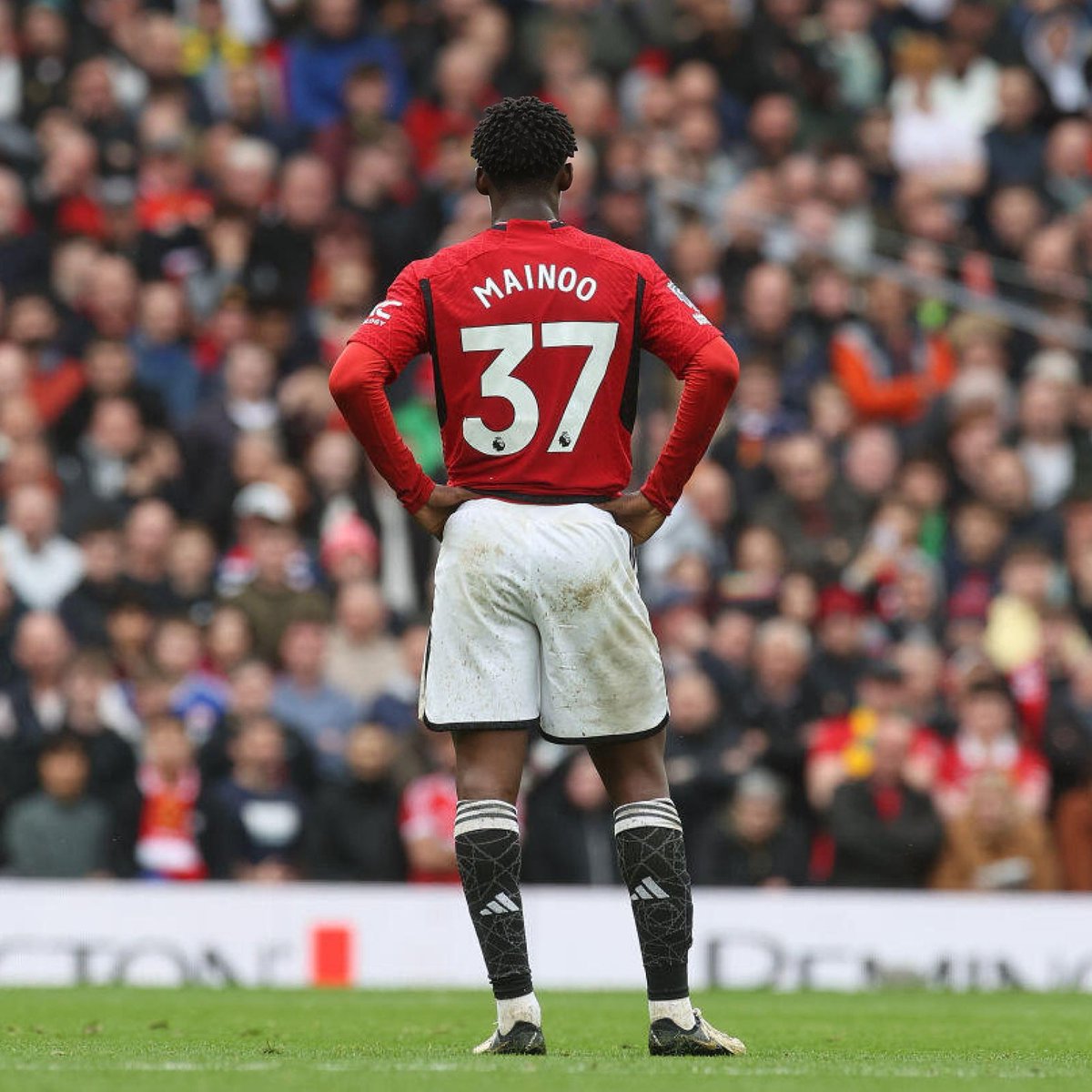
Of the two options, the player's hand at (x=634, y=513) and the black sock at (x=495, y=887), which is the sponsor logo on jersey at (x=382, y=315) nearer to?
the player's hand at (x=634, y=513)

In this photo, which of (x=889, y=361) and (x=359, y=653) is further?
(x=889, y=361)

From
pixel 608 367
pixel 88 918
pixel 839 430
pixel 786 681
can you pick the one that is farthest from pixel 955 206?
pixel 608 367

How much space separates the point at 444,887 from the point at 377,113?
21.0ft

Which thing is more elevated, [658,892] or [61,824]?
[61,824]

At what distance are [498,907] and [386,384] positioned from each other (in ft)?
4.56

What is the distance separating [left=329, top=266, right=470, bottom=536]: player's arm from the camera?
21.8 ft

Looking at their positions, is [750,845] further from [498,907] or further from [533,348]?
[533,348]

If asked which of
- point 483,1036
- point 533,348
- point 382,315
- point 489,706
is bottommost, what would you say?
point 483,1036

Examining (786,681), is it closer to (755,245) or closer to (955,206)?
(755,245)

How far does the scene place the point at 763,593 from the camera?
1426cm

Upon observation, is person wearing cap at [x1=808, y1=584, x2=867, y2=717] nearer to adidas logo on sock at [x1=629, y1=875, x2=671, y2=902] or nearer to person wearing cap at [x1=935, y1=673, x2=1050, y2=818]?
person wearing cap at [x1=935, y1=673, x2=1050, y2=818]

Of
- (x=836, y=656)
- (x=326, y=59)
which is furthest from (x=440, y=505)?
(x=326, y=59)

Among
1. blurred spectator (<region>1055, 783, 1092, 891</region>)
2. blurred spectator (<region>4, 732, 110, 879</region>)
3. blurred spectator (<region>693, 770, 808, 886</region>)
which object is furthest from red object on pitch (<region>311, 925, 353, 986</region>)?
blurred spectator (<region>1055, 783, 1092, 891</region>)

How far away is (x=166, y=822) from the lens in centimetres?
1261
